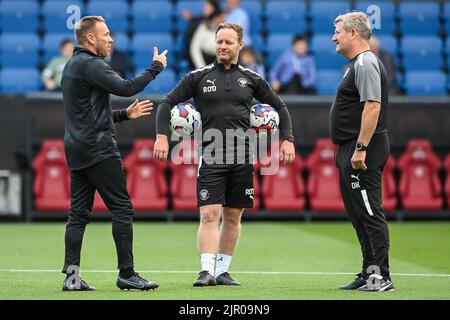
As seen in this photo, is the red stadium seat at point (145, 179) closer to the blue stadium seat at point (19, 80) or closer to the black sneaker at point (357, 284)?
the blue stadium seat at point (19, 80)

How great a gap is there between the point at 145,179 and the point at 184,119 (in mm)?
8049

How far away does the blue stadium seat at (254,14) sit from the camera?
20.9 metres

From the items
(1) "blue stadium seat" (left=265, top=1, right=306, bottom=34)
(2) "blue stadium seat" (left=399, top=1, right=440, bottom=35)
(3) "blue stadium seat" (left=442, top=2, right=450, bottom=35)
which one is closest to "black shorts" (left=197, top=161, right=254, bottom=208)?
(1) "blue stadium seat" (left=265, top=1, right=306, bottom=34)

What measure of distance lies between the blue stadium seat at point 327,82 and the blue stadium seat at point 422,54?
1.64m

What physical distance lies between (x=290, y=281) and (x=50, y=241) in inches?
201

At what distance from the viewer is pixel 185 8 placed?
818 inches

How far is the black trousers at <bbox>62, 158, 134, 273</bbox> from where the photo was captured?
29.5ft

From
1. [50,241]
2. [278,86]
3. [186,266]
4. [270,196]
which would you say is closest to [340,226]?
[270,196]

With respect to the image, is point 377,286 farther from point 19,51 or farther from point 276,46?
point 19,51

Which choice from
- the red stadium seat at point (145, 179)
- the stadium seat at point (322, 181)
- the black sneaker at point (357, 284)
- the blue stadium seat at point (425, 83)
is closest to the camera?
the black sneaker at point (357, 284)

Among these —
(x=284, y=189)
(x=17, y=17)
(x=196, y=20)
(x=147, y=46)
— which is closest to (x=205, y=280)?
(x=284, y=189)

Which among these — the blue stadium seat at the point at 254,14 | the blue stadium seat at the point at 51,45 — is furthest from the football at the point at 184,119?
the blue stadium seat at the point at 254,14

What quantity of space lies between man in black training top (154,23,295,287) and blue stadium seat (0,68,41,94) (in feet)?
32.3
